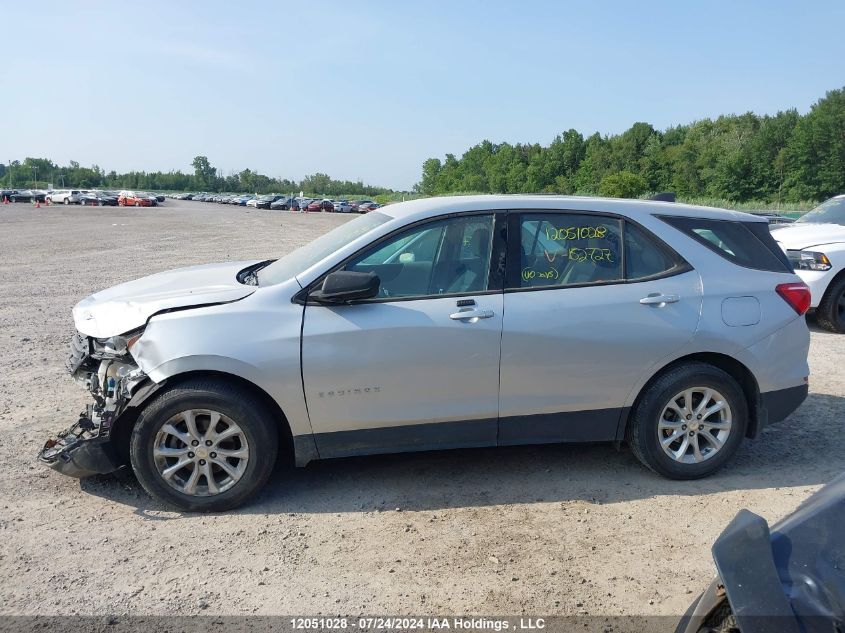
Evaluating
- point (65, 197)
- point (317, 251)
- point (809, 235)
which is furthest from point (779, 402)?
point (65, 197)

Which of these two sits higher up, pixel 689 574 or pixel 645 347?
pixel 645 347

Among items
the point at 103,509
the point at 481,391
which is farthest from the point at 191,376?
the point at 481,391

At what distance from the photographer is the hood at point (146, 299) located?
4.32 m

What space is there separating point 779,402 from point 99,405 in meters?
4.45

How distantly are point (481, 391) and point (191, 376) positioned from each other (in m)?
1.73

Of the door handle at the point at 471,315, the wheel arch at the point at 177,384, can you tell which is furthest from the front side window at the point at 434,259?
the wheel arch at the point at 177,384

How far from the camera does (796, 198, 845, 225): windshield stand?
1009cm

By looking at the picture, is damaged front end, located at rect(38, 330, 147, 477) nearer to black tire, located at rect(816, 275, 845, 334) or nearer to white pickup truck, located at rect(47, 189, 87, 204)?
black tire, located at rect(816, 275, 845, 334)

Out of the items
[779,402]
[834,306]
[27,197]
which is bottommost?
[779,402]

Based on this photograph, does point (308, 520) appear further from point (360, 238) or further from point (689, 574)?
→ point (689, 574)

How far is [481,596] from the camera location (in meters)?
3.42

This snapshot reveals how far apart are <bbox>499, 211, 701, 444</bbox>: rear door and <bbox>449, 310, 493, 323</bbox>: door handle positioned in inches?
5.2

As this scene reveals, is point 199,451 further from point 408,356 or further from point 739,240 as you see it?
point 739,240

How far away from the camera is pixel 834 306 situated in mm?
9086
